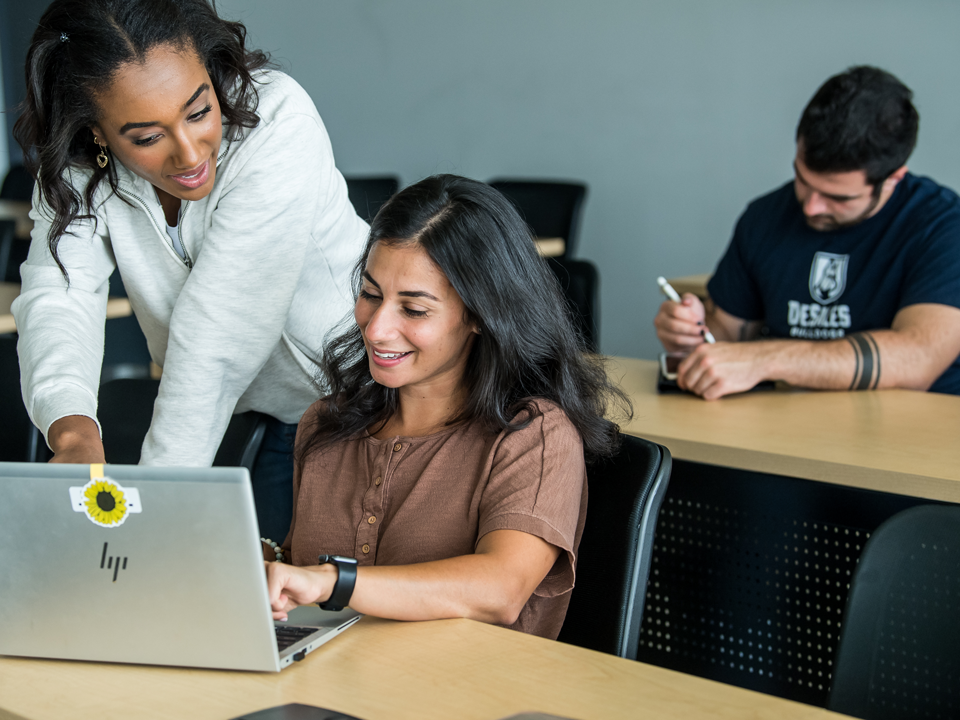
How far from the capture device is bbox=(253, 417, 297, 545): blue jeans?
1605 mm

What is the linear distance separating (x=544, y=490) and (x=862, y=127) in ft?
4.08

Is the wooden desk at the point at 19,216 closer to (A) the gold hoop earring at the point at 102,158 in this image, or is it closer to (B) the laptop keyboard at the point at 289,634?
(A) the gold hoop earring at the point at 102,158

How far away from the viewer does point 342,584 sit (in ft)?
3.16

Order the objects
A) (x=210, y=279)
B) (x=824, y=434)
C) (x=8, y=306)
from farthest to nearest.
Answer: (x=8, y=306)
(x=824, y=434)
(x=210, y=279)

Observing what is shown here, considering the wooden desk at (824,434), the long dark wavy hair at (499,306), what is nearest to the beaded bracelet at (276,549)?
the long dark wavy hair at (499,306)

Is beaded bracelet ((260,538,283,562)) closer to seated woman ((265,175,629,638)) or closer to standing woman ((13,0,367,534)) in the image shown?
seated woman ((265,175,629,638))

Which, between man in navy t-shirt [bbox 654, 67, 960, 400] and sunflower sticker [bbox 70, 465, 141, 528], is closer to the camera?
sunflower sticker [bbox 70, 465, 141, 528]

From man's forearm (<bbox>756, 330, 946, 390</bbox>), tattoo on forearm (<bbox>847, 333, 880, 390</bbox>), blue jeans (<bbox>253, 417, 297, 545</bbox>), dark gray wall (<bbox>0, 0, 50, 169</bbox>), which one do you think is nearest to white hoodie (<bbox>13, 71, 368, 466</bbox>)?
blue jeans (<bbox>253, 417, 297, 545</bbox>)

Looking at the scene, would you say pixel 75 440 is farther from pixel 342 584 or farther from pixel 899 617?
pixel 899 617

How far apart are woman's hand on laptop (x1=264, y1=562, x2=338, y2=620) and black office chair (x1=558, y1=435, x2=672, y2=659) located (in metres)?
0.36

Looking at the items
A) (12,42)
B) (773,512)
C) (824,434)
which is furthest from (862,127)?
(12,42)

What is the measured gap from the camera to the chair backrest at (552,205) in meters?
3.74

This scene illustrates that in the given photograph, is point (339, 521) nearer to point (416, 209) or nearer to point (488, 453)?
point (488, 453)

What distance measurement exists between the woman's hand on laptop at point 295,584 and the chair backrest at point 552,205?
2.79 metres
